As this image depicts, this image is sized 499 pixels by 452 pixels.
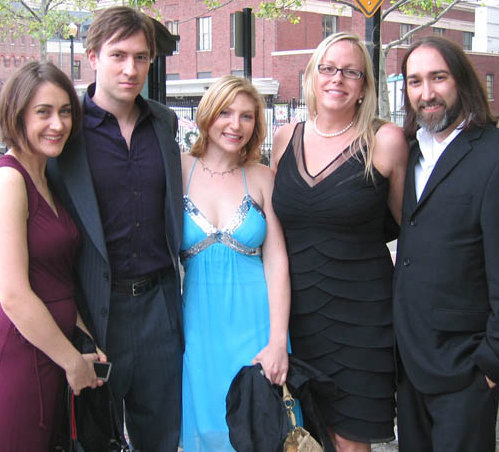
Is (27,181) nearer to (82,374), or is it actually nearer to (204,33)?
(82,374)

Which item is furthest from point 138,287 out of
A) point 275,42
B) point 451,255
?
point 275,42

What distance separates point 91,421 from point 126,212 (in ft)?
3.09

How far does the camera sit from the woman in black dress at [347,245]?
2.94 m

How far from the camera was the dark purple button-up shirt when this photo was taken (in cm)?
283

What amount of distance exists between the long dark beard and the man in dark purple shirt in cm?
118

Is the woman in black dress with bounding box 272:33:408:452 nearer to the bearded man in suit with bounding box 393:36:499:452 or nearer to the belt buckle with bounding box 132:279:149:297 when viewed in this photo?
the bearded man in suit with bounding box 393:36:499:452

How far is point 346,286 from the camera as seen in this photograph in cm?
295

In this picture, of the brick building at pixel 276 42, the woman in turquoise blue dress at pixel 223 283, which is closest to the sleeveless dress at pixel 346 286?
the woman in turquoise blue dress at pixel 223 283

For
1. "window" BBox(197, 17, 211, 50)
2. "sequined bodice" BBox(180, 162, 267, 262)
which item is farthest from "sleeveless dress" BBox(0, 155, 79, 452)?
"window" BBox(197, 17, 211, 50)

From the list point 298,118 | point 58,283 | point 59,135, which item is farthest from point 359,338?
point 298,118

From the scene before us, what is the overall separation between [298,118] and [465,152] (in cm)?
1720

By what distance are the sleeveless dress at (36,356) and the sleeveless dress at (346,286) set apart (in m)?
1.09

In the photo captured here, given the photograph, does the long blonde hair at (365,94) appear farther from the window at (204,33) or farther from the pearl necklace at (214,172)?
the window at (204,33)

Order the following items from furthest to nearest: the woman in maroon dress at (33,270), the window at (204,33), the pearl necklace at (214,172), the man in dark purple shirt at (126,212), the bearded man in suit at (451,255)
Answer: the window at (204,33), the pearl necklace at (214,172), the man in dark purple shirt at (126,212), the bearded man in suit at (451,255), the woman in maroon dress at (33,270)
